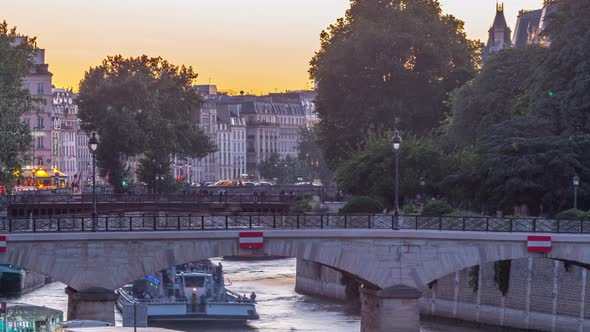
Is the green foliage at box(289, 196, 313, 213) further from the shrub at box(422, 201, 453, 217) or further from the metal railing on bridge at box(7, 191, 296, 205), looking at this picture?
the shrub at box(422, 201, 453, 217)

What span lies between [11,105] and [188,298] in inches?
704

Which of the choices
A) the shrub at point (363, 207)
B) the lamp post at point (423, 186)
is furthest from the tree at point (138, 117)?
the shrub at point (363, 207)

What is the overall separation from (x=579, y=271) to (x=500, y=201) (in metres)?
11.9

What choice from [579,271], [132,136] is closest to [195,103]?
[132,136]

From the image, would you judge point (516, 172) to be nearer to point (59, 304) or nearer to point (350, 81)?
point (59, 304)

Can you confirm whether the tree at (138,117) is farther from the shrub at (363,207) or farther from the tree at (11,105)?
the shrub at (363,207)

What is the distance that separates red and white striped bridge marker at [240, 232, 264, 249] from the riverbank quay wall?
579 inches

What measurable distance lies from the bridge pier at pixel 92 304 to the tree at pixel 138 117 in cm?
7695

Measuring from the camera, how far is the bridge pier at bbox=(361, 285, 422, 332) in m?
61.4

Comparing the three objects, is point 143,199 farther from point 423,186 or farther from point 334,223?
point 334,223

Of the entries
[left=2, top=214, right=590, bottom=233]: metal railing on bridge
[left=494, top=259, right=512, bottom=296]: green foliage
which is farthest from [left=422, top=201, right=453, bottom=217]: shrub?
[left=2, top=214, right=590, bottom=233]: metal railing on bridge

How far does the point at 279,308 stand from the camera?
87250mm

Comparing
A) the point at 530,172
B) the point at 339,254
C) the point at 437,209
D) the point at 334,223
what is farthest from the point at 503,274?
the point at 339,254

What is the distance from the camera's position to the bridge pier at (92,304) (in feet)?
192
